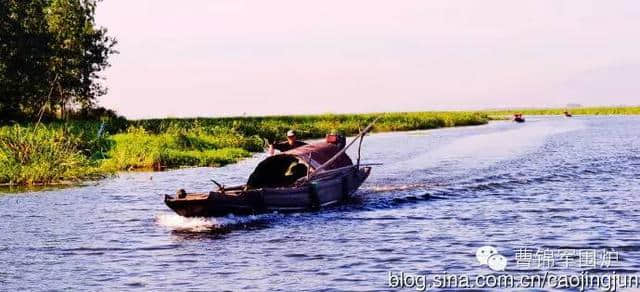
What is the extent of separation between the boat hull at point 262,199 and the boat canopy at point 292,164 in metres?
0.63

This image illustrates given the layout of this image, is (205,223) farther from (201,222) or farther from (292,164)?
(292,164)

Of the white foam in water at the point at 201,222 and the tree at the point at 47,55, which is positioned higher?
the tree at the point at 47,55

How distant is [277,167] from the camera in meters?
25.3

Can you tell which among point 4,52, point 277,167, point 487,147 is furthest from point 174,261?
point 4,52

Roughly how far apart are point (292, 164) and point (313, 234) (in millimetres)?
7059

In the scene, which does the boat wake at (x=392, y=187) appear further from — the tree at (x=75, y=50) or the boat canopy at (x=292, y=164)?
the tree at (x=75, y=50)

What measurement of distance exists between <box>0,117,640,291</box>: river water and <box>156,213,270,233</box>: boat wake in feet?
0.13

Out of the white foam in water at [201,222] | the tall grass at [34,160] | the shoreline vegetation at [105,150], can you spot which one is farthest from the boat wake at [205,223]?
the tall grass at [34,160]

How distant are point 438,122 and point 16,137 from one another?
226 feet

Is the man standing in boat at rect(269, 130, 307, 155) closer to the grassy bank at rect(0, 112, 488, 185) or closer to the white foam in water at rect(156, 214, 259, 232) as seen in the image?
the white foam in water at rect(156, 214, 259, 232)

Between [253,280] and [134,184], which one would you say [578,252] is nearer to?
[253,280]

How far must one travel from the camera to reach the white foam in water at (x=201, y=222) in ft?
65.8

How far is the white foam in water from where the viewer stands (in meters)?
20.0

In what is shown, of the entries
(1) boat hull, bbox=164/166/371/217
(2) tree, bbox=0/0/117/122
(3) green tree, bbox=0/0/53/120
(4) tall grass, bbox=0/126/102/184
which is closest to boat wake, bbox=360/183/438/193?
(1) boat hull, bbox=164/166/371/217
